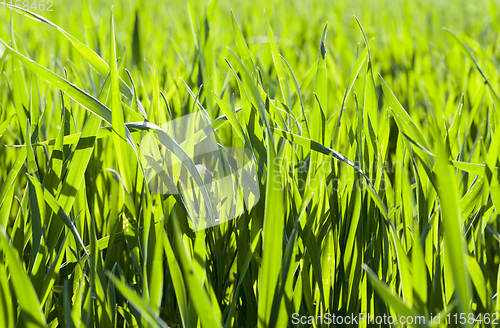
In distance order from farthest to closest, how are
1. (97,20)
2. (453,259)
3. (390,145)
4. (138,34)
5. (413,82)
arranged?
(97,20) → (138,34) → (413,82) → (390,145) → (453,259)

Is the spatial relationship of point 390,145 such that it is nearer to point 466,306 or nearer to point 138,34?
point 466,306

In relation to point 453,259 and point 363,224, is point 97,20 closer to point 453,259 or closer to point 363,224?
point 363,224

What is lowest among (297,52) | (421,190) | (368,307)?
(368,307)

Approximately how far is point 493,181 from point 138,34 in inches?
43.5

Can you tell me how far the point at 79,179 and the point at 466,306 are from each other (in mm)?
377

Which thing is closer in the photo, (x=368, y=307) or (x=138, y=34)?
(x=368, y=307)

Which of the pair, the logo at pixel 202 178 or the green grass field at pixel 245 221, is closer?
the green grass field at pixel 245 221

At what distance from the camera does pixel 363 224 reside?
451 mm

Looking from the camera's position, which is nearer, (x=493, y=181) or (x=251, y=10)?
(x=493, y=181)

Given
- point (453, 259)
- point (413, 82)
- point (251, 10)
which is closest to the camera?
point (453, 259)

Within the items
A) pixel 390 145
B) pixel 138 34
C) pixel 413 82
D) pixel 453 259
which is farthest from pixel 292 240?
pixel 138 34

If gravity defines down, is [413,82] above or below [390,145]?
above

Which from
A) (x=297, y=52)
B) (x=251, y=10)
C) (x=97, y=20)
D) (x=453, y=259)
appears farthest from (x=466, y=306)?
(x=251, y=10)

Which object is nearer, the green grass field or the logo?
the green grass field
